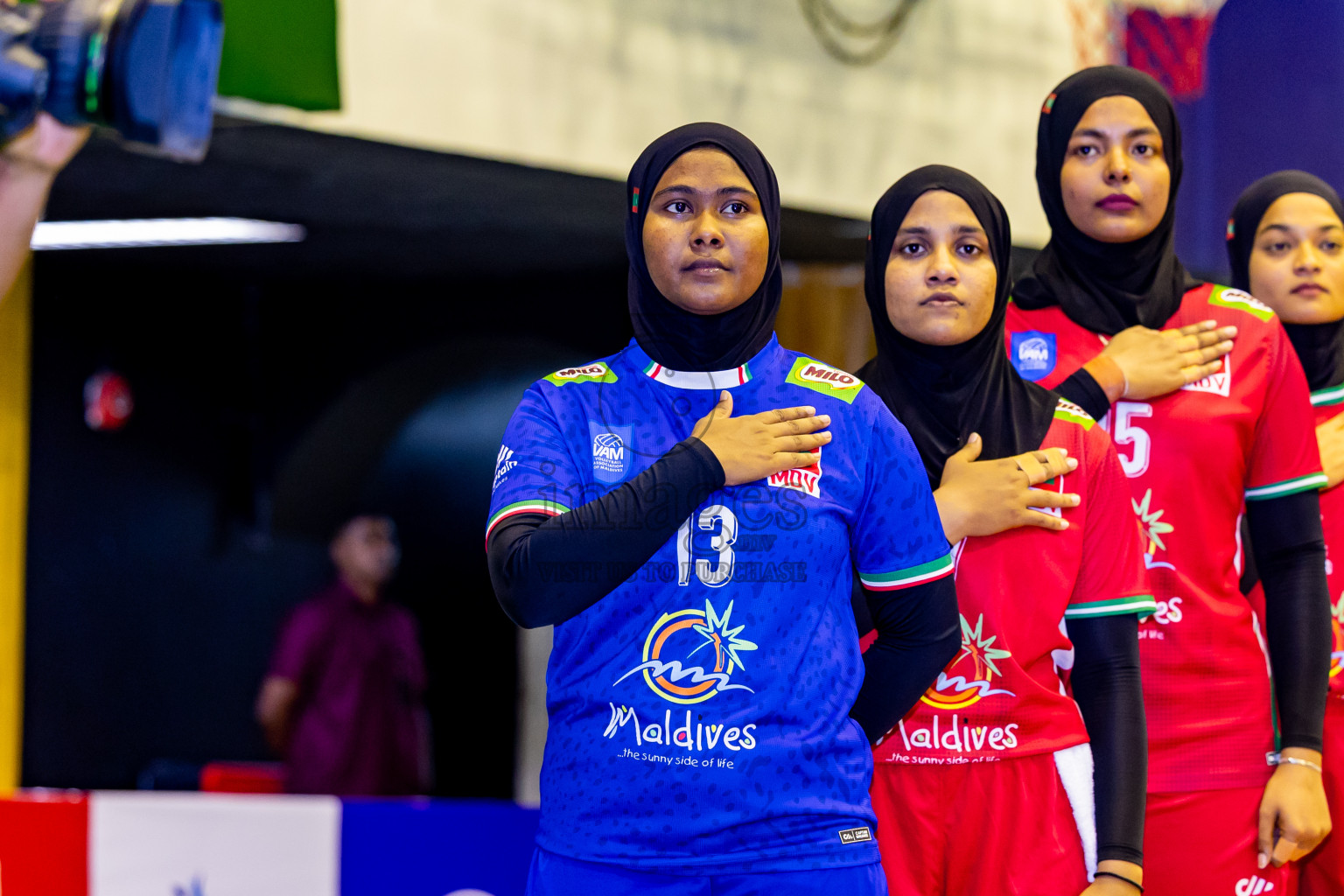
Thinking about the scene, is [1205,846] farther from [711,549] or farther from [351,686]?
[351,686]

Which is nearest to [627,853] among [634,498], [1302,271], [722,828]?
[722,828]

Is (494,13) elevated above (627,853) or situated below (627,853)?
above

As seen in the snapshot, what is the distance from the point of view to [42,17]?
169cm

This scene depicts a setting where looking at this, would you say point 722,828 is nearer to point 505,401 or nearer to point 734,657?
point 734,657

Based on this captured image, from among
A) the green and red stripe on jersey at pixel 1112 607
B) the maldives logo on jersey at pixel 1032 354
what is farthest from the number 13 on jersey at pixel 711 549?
the maldives logo on jersey at pixel 1032 354

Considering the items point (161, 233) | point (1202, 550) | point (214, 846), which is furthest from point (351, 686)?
point (1202, 550)

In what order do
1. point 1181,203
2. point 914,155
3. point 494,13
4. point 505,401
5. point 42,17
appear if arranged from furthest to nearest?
1. point 505,401
2. point 1181,203
3. point 914,155
4. point 494,13
5. point 42,17

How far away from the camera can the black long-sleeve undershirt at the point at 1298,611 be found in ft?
8.17

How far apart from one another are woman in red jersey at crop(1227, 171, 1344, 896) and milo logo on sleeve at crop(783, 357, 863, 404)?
1.42 meters

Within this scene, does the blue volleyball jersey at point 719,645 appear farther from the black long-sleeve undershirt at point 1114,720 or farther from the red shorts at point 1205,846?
the red shorts at point 1205,846

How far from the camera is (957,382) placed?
222cm

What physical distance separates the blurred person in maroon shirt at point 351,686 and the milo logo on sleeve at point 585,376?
4.27 meters

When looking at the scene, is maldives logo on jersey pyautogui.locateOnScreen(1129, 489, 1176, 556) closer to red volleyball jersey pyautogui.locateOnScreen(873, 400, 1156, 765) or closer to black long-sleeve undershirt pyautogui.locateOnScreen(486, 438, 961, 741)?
red volleyball jersey pyautogui.locateOnScreen(873, 400, 1156, 765)

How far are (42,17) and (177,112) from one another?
19 centimetres
